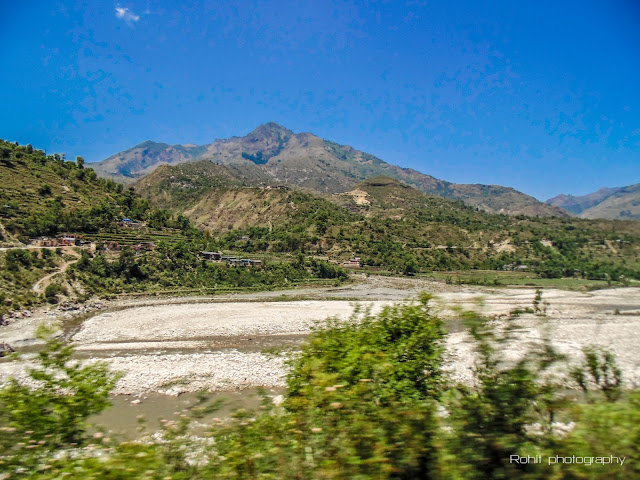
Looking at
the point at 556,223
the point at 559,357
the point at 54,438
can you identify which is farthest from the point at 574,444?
the point at 556,223

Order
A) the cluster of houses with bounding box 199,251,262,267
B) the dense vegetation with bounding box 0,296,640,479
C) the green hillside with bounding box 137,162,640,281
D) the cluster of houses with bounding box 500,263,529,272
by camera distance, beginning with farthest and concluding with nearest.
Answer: the green hillside with bounding box 137,162,640,281, the cluster of houses with bounding box 500,263,529,272, the cluster of houses with bounding box 199,251,262,267, the dense vegetation with bounding box 0,296,640,479

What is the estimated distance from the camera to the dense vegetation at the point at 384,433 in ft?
8.95

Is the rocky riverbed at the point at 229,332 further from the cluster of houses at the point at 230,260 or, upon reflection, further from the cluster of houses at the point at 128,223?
the cluster of houses at the point at 128,223

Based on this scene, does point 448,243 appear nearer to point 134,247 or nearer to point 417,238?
point 417,238

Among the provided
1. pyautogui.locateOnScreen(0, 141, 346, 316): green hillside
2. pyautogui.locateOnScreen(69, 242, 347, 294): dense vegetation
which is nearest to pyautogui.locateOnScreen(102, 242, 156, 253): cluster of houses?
pyautogui.locateOnScreen(0, 141, 346, 316): green hillside

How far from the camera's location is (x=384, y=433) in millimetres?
3025

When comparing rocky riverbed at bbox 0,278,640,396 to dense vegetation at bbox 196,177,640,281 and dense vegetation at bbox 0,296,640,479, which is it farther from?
dense vegetation at bbox 196,177,640,281

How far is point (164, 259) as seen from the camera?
5141 cm

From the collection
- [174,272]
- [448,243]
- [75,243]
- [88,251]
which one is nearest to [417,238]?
[448,243]

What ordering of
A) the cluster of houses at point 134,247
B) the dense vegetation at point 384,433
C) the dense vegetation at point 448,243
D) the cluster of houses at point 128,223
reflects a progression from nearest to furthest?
the dense vegetation at point 384,433 < the cluster of houses at point 134,247 < the cluster of houses at point 128,223 < the dense vegetation at point 448,243

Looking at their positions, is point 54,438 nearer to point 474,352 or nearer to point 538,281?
point 474,352

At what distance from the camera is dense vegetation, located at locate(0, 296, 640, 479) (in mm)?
2727

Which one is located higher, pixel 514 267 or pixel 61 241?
pixel 61 241

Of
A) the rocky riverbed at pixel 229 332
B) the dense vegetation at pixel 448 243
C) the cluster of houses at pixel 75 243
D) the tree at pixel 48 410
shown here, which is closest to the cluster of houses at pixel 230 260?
the cluster of houses at pixel 75 243
